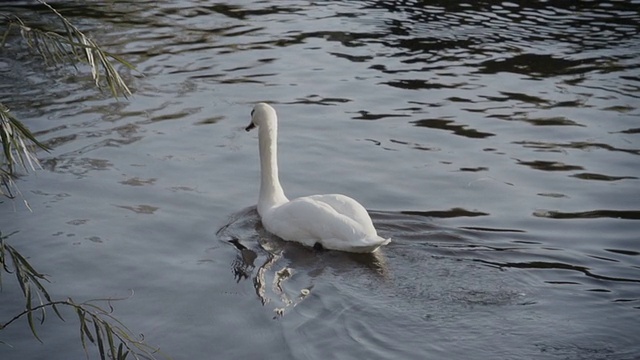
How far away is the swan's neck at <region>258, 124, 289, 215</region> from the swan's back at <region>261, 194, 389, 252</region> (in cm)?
43

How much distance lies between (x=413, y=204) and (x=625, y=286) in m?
2.41

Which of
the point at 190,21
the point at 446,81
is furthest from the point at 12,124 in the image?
the point at 190,21

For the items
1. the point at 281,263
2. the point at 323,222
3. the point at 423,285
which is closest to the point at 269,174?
the point at 323,222

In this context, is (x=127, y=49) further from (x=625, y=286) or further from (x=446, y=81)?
(x=625, y=286)

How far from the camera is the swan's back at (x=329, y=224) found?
26.2ft

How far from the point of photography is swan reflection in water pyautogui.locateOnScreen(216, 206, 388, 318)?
7375mm

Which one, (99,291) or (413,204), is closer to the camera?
(99,291)

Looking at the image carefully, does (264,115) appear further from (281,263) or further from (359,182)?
(281,263)

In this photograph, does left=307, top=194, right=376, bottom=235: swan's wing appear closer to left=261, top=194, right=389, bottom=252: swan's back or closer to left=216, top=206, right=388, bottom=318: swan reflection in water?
left=261, top=194, right=389, bottom=252: swan's back

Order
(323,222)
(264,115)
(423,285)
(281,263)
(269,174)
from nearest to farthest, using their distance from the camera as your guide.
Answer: (423,285) < (281,263) < (323,222) < (269,174) < (264,115)

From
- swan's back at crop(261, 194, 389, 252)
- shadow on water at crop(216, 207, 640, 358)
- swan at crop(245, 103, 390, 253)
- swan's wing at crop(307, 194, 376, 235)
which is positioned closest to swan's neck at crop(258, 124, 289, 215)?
swan at crop(245, 103, 390, 253)

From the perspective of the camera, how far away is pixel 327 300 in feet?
23.4

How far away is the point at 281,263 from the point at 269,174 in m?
1.27

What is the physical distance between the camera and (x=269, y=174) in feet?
29.9
